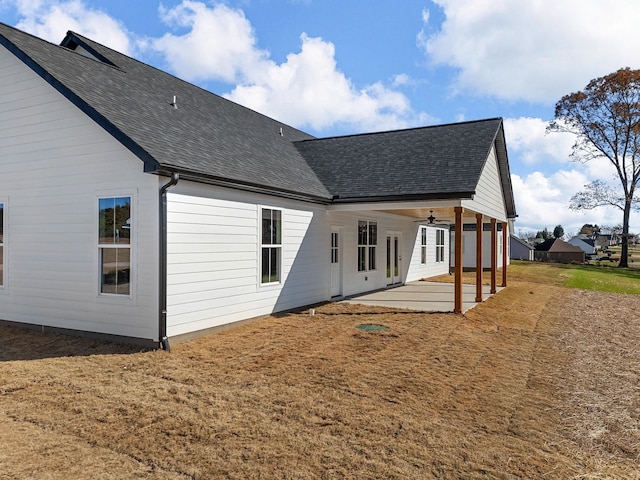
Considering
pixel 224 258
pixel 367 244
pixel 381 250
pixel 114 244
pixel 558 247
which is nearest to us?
pixel 114 244

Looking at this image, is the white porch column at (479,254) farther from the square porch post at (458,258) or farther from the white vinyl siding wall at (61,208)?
the white vinyl siding wall at (61,208)

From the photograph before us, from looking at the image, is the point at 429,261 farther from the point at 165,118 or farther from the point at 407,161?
the point at 165,118

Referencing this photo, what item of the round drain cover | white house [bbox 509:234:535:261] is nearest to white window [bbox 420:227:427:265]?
the round drain cover

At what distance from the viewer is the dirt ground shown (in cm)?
349

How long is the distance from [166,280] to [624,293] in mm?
18154

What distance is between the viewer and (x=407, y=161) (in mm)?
12727

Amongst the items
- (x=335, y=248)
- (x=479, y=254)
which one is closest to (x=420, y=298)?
(x=479, y=254)

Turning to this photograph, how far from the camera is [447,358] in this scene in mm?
6852

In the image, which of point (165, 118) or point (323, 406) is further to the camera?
point (165, 118)

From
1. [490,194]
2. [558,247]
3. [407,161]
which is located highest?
[407,161]

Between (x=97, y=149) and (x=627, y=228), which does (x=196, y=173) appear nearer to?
(x=97, y=149)

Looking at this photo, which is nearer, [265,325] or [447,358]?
[447,358]

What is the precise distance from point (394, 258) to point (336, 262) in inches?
187

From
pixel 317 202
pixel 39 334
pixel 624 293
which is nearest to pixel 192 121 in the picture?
pixel 317 202
